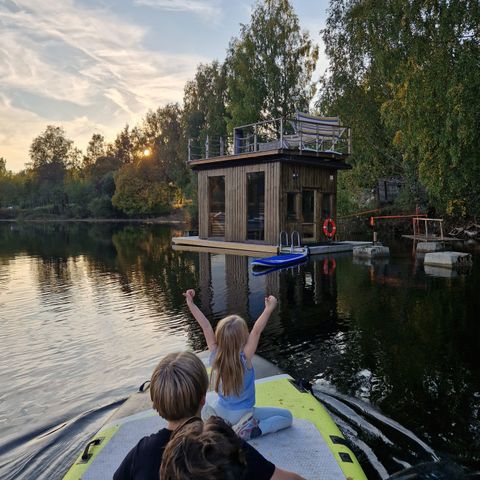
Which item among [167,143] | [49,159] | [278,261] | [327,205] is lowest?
[278,261]

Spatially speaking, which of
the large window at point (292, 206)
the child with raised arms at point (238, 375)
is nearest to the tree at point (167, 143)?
the large window at point (292, 206)

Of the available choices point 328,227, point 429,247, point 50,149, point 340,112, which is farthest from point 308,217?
point 50,149

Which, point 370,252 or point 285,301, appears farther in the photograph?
point 370,252

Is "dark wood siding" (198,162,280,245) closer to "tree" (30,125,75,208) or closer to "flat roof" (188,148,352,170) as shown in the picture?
"flat roof" (188,148,352,170)

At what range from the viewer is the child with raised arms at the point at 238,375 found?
3.97 m

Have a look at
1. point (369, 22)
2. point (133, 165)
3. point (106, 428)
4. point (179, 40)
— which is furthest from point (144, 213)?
point (106, 428)

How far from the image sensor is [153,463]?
2.41 m

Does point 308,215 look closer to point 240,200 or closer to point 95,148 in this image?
point 240,200

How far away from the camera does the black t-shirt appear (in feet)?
7.70

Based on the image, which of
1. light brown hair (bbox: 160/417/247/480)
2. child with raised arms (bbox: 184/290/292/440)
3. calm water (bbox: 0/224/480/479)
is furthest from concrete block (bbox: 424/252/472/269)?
light brown hair (bbox: 160/417/247/480)

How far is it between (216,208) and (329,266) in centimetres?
1051

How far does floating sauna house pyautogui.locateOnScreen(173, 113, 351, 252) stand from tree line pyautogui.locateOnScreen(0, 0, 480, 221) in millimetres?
3656

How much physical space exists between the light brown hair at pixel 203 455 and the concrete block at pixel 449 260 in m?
18.4

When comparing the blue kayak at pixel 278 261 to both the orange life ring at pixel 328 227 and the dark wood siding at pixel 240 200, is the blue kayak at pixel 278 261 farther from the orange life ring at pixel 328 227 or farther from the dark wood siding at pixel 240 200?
the orange life ring at pixel 328 227
